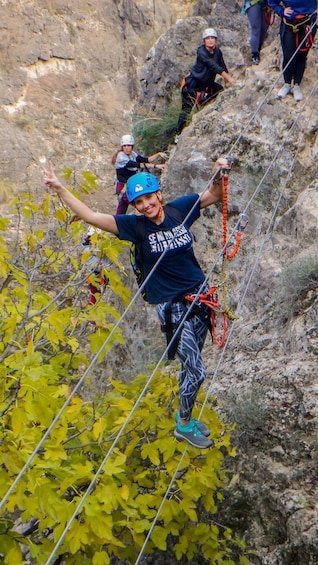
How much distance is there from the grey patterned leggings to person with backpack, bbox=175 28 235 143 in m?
6.36

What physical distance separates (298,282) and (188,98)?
5996 mm

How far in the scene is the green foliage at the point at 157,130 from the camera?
1326cm

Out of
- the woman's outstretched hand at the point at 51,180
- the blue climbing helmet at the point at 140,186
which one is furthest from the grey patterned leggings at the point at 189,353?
the woman's outstretched hand at the point at 51,180

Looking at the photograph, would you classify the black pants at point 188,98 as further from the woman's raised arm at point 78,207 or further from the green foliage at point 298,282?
the woman's raised arm at point 78,207

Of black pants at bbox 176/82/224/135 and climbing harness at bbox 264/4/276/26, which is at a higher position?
climbing harness at bbox 264/4/276/26

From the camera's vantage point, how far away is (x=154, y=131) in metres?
13.5

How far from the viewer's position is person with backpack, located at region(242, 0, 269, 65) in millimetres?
10258

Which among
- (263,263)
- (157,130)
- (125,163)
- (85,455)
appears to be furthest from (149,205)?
(157,130)

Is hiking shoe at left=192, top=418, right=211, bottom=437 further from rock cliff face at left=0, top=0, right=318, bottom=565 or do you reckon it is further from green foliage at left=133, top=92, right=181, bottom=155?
green foliage at left=133, top=92, right=181, bottom=155

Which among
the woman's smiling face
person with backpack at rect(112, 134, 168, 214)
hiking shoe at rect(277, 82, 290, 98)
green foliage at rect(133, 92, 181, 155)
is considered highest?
the woman's smiling face

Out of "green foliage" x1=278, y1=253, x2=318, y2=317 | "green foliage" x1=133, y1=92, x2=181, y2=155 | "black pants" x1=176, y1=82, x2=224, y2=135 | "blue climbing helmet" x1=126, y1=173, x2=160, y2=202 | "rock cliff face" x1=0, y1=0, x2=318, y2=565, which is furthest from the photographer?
"green foliage" x1=133, y1=92, x2=181, y2=155

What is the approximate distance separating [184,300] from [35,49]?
20.3 meters

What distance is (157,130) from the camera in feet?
44.2

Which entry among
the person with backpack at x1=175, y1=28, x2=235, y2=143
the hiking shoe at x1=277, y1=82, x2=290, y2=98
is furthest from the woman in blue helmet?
the person with backpack at x1=175, y1=28, x2=235, y2=143
